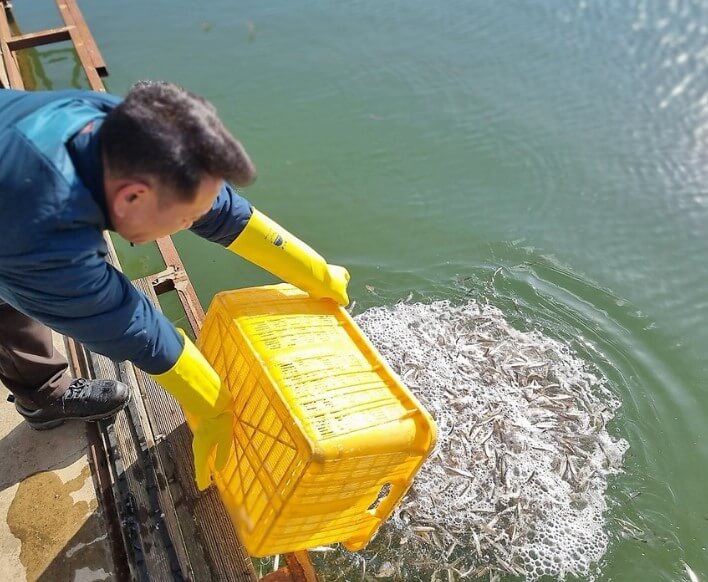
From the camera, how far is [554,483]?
3.65 m

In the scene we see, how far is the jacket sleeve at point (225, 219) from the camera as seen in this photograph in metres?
2.46

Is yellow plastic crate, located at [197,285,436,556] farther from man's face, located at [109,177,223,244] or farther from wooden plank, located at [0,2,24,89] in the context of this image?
wooden plank, located at [0,2,24,89]

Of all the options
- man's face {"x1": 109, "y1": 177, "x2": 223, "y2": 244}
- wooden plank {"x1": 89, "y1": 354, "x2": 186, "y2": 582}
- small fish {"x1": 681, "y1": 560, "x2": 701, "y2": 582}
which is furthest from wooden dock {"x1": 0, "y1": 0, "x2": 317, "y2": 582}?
small fish {"x1": 681, "y1": 560, "x2": 701, "y2": 582}

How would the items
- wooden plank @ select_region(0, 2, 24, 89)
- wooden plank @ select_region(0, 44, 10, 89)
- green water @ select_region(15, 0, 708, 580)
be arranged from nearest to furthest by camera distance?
1. green water @ select_region(15, 0, 708, 580)
2. wooden plank @ select_region(0, 44, 10, 89)
3. wooden plank @ select_region(0, 2, 24, 89)

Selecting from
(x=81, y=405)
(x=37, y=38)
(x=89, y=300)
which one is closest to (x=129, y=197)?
(x=89, y=300)

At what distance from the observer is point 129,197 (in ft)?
5.77

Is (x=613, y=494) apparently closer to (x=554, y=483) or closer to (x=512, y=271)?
(x=554, y=483)

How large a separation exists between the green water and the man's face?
2.91 m

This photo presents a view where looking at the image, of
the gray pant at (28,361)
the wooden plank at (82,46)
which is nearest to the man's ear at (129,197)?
the gray pant at (28,361)

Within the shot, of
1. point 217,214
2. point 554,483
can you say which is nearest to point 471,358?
point 554,483

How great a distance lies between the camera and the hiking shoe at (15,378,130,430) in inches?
116

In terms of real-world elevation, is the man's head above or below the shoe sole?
above

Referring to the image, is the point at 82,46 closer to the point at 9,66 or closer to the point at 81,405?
the point at 9,66

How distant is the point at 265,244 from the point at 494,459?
6.62 feet
